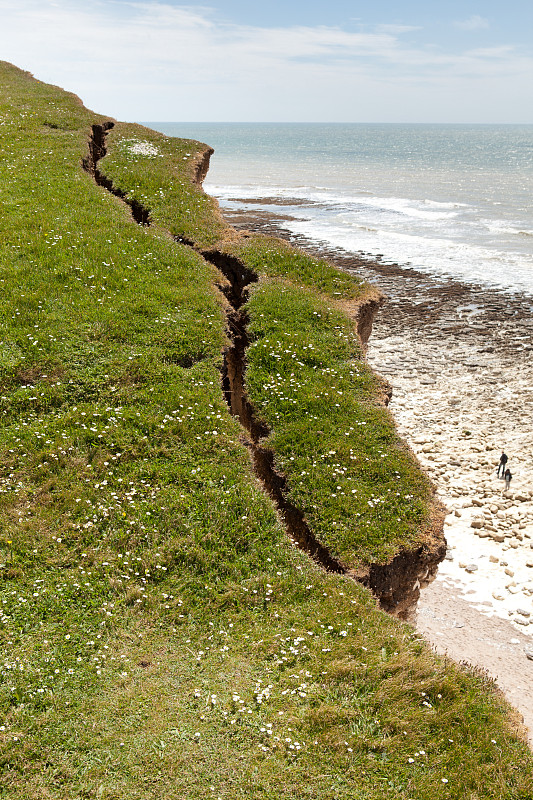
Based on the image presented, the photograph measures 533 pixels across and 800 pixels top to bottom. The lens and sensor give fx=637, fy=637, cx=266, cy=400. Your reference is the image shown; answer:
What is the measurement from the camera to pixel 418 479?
9898mm

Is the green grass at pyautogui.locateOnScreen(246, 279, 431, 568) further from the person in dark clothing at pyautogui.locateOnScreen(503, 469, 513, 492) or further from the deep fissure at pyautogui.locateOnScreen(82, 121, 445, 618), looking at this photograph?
the person in dark clothing at pyautogui.locateOnScreen(503, 469, 513, 492)

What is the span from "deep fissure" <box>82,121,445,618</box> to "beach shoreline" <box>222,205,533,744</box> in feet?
3.23

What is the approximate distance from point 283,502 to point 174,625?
9.36 feet

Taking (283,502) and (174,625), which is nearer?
(174,625)

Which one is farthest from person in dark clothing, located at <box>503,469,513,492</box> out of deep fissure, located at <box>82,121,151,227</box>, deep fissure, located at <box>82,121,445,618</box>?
deep fissure, located at <box>82,121,151,227</box>

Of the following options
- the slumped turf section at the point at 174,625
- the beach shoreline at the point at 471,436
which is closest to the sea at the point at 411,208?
the beach shoreline at the point at 471,436

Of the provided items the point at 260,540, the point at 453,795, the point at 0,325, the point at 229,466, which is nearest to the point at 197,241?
the point at 0,325

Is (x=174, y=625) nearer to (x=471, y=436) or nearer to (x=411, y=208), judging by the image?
(x=471, y=436)

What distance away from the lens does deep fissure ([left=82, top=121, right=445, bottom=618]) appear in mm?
8508

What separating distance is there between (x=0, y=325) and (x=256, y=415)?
5.12m

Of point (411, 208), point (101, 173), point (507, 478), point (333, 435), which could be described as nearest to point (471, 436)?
point (507, 478)

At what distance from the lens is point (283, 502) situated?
940cm

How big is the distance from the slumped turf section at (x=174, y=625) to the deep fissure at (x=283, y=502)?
1.46 ft

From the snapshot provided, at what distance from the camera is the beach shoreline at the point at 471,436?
42.7 ft
